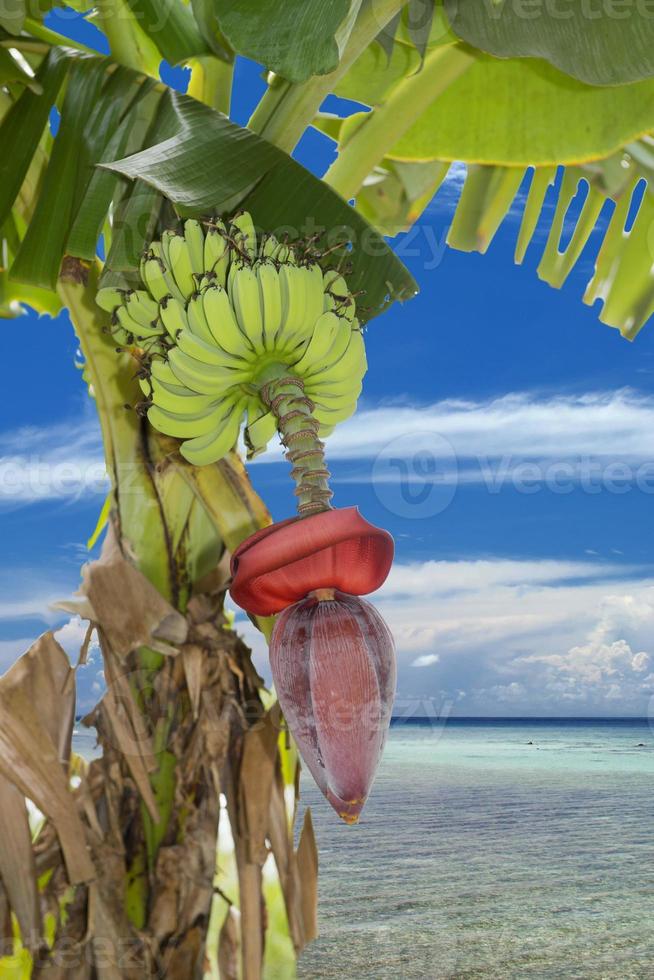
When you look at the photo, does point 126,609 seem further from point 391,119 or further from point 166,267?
point 391,119

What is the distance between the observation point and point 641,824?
6324mm

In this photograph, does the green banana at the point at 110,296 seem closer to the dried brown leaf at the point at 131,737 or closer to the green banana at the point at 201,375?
the green banana at the point at 201,375

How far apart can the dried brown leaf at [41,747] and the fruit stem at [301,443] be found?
0.44m

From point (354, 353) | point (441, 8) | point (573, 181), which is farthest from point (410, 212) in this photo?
point (354, 353)

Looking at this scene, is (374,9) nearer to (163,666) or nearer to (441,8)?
(441,8)

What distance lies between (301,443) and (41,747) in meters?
0.49

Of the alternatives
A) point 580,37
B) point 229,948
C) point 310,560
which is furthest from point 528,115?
point 229,948

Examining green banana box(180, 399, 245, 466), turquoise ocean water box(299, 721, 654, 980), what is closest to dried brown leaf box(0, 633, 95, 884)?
green banana box(180, 399, 245, 466)

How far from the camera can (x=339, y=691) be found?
1.88ft

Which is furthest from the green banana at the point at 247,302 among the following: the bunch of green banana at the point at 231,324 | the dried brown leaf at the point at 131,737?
the dried brown leaf at the point at 131,737

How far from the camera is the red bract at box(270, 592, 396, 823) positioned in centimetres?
58

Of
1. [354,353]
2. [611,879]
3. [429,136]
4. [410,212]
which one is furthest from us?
Answer: [611,879]

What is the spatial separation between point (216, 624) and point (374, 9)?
692mm

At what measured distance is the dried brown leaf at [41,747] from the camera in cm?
90
